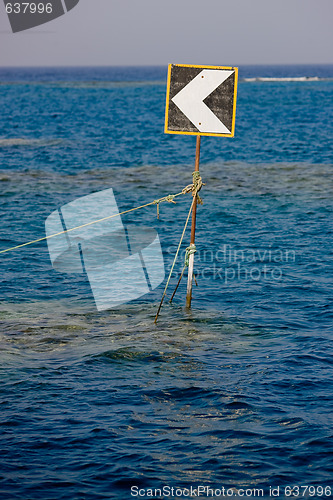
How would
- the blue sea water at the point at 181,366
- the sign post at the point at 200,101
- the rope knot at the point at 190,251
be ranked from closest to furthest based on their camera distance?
1. the blue sea water at the point at 181,366
2. the sign post at the point at 200,101
3. the rope knot at the point at 190,251

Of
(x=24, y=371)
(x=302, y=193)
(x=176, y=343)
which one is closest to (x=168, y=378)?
Result: (x=176, y=343)

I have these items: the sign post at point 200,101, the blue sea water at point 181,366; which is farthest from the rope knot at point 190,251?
the sign post at point 200,101

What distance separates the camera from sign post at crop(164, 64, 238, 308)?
484 inches

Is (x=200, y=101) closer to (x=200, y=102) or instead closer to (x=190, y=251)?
(x=200, y=102)

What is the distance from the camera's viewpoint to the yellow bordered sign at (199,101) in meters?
12.3

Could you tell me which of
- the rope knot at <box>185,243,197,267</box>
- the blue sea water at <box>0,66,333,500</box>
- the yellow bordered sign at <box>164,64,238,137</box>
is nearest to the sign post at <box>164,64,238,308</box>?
the yellow bordered sign at <box>164,64,238,137</box>

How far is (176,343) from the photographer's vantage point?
473 inches

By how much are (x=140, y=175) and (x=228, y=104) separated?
1996cm

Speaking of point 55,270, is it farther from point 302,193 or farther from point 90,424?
point 302,193

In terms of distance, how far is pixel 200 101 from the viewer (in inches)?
487

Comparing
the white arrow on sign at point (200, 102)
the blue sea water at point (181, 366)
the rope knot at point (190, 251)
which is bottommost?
the blue sea water at point (181, 366)

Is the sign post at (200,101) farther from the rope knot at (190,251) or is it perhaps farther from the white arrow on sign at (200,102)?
the rope knot at (190,251)

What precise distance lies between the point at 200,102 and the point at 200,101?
18 mm

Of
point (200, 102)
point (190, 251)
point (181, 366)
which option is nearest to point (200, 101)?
point (200, 102)
